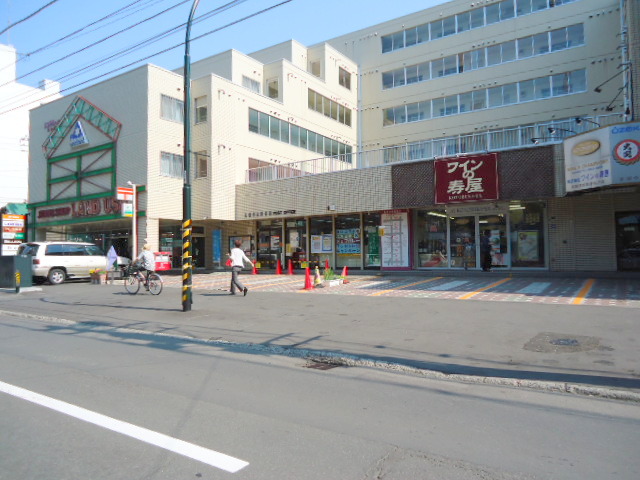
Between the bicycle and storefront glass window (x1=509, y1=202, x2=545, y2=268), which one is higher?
storefront glass window (x1=509, y1=202, x2=545, y2=268)

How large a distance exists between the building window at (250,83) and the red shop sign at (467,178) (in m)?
15.7

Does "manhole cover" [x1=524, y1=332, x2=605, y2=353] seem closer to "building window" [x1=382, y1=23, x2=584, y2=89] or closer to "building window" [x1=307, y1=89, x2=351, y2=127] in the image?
"building window" [x1=382, y1=23, x2=584, y2=89]

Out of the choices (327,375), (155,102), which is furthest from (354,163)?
(327,375)

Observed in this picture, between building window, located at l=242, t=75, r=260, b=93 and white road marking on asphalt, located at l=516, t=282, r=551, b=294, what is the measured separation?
21615mm

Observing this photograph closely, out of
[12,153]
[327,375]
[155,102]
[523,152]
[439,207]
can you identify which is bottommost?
[327,375]

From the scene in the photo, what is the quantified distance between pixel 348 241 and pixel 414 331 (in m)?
14.4

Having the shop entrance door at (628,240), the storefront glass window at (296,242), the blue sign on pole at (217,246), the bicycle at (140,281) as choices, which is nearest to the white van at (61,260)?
the bicycle at (140,281)

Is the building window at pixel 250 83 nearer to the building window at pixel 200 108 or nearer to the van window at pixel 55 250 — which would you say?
the building window at pixel 200 108

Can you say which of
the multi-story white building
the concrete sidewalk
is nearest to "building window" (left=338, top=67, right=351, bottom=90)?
the concrete sidewalk

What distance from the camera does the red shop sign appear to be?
17.6 m

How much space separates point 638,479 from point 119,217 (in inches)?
980

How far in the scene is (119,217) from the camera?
79.0 feet

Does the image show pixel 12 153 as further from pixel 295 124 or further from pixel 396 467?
pixel 396 467

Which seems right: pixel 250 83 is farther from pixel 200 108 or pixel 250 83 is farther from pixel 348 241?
pixel 348 241
